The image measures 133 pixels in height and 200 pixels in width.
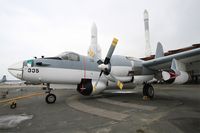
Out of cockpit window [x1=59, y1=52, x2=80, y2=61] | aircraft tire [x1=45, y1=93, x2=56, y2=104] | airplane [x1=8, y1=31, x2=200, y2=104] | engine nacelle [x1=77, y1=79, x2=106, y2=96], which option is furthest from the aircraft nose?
engine nacelle [x1=77, y1=79, x2=106, y2=96]

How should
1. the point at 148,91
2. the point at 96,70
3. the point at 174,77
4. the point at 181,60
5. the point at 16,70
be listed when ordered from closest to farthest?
the point at 174,77, the point at 16,70, the point at 181,60, the point at 96,70, the point at 148,91

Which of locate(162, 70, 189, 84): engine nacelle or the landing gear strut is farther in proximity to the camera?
the landing gear strut

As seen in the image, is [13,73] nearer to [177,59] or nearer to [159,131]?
[159,131]

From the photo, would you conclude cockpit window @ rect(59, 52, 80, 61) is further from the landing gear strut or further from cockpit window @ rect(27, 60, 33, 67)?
the landing gear strut

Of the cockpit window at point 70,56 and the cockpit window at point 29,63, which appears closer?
the cockpit window at point 29,63

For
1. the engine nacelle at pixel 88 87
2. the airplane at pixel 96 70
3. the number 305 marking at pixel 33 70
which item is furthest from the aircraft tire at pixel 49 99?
the engine nacelle at pixel 88 87

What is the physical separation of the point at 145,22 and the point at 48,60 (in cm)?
6358

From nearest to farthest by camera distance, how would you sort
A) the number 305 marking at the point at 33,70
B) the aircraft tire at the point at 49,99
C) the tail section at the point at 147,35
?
1. the number 305 marking at the point at 33,70
2. the aircraft tire at the point at 49,99
3. the tail section at the point at 147,35

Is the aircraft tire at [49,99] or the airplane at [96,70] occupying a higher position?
the airplane at [96,70]

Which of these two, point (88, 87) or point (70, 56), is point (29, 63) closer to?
point (70, 56)

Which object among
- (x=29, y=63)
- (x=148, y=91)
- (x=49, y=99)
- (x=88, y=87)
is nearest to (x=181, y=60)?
(x=148, y=91)

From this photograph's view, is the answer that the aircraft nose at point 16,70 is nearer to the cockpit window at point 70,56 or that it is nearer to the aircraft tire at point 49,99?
the aircraft tire at point 49,99

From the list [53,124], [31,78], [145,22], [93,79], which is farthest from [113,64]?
[145,22]

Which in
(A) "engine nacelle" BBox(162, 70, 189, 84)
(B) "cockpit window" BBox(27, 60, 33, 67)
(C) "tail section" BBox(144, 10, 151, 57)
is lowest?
(A) "engine nacelle" BBox(162, 70, 189, 84)
